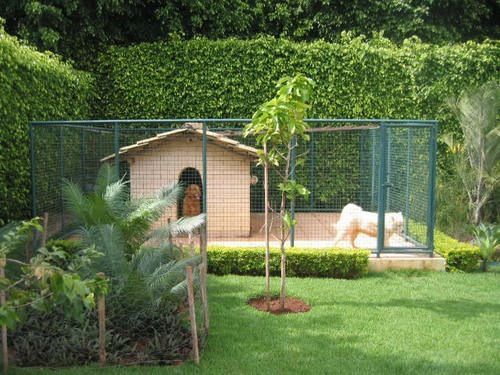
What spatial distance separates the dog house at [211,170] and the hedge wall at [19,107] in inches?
56.3

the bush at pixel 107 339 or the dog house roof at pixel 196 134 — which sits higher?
the dog house roof at pixel 196 134

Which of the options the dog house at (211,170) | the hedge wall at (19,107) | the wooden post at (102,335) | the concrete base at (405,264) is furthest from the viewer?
the dog house at (211,170)

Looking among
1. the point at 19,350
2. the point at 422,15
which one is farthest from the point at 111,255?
the point at 422,15

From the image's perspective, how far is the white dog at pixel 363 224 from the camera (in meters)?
8.05

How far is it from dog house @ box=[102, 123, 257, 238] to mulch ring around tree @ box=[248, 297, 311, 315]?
2.51 meters

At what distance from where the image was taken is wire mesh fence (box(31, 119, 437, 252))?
8008 millimetres

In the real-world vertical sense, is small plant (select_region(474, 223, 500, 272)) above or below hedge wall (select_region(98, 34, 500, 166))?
below

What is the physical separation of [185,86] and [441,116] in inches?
226

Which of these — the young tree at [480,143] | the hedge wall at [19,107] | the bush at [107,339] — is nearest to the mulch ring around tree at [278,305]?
the bush at [107,339]

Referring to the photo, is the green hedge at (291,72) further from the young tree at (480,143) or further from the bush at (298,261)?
the bush at (298,261)

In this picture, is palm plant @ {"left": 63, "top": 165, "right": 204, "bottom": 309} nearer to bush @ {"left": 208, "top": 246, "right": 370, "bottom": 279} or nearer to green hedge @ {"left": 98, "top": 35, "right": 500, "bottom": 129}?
bush @ {"left": 208, "top": 246, "right": 370, "bottom": 279}

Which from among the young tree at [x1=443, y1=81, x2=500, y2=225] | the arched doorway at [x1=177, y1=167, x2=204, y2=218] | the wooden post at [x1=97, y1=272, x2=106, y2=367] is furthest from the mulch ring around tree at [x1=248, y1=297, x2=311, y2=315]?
→ the young tree at [x1=443, y1=81, x2=500, y2=225]

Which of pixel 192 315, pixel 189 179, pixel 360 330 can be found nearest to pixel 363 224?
pixel 360 330

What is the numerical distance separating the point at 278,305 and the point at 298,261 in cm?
146
